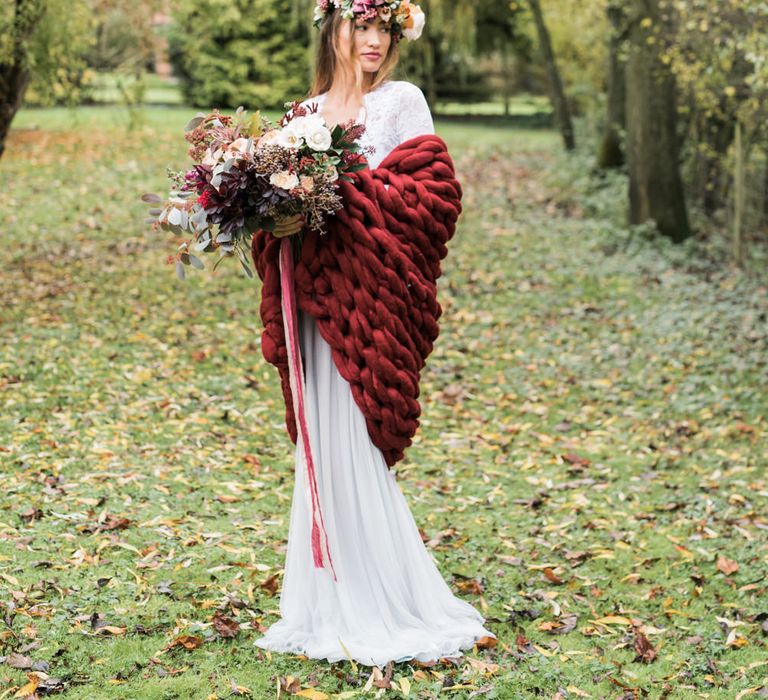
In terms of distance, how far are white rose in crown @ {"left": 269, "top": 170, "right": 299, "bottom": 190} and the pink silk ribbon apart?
14.5 inches

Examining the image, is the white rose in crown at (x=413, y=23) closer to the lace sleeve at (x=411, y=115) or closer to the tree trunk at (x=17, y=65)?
the lace sleeve at (x=411, y=115)

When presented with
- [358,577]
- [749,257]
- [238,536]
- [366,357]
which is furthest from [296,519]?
[749,257]

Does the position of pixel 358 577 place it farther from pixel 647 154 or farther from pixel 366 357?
pixel 647 154

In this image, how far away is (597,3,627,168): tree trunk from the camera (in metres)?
15.6

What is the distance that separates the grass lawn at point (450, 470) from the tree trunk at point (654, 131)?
0.53 meters

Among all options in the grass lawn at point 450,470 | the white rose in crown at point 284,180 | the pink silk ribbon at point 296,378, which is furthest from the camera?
the grass lawn at point 450,470

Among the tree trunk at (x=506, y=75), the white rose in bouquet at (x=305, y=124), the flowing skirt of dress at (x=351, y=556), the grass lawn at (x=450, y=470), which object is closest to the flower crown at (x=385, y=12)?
the white rose in bouquet at (x=305, y=124)

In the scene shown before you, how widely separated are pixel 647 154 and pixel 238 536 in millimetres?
8896

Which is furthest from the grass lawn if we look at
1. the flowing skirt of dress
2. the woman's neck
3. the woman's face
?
the woman's face

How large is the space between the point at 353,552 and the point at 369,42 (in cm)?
196

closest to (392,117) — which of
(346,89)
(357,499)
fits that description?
(346,89)

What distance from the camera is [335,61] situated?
372 cm

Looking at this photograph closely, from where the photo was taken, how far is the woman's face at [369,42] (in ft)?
11.9

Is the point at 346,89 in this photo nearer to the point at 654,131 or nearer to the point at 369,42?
the point at 369,42
